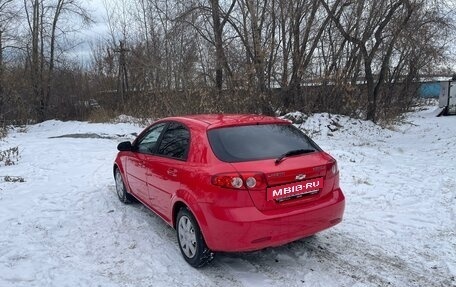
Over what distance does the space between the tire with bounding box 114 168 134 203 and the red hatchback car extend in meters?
1.62

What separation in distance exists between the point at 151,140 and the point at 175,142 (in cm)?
84

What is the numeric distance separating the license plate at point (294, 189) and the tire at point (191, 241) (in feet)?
2.76

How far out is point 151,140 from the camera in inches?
219

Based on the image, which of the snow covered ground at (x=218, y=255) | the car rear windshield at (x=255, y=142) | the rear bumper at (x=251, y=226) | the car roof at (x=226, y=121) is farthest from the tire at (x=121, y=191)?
the rear bumper at (x=251, y=226)

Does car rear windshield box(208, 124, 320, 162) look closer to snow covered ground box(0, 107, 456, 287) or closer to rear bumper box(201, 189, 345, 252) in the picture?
rear bumper box(201, 189, 345, 252)

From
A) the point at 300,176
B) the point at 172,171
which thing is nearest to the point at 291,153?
the point at 300,176

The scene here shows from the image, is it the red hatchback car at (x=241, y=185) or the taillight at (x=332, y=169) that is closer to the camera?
the red hatchback car at (x=241, y=185)

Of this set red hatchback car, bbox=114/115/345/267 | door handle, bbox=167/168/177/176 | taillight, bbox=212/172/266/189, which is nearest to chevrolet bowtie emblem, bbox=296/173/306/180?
red hatchback car, bbox=114/115/345/267

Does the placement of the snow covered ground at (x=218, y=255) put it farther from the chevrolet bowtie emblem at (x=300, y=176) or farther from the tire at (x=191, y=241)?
the chevrolet bowtie emblem at (x=300, y=176)

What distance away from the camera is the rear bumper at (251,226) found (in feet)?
12.3

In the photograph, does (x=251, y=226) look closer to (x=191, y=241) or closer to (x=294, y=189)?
(x=294, y=189)

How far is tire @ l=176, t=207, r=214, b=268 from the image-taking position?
4090 millimetres

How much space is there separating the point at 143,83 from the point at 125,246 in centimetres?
1943

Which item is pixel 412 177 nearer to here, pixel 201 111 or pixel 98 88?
pixel 201 111
